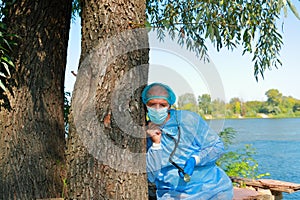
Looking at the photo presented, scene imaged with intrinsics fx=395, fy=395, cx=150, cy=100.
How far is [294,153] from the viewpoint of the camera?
675 inches

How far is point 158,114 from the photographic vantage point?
2.58 meters

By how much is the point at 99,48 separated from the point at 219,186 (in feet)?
4.24

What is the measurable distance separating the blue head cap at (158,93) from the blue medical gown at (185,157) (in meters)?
0.14

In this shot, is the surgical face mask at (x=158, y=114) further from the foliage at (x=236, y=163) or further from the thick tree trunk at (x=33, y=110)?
the foliage at (x=236, y=163)

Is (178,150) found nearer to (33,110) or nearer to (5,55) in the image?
(33,110)

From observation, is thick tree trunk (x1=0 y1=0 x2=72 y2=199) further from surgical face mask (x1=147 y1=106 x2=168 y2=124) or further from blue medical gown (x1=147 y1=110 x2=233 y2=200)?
surgical face mask (x1=147 y1=106 x2=168 y2=124)

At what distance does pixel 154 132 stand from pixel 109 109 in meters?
0.43

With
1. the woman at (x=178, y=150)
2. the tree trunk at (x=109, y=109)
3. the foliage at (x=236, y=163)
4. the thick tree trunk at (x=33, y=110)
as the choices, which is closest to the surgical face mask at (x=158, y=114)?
the woman at (x=178, y=150)

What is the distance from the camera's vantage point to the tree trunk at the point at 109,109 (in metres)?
2.29

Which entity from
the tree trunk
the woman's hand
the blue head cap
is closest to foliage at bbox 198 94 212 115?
the blue head cap

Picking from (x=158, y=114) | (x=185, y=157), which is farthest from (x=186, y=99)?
(x=185, y=157)

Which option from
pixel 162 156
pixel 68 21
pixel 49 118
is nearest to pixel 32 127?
pixel 49 118

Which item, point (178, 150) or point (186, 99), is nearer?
point (178, 150)

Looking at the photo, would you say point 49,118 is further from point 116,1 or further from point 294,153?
point 294,153
